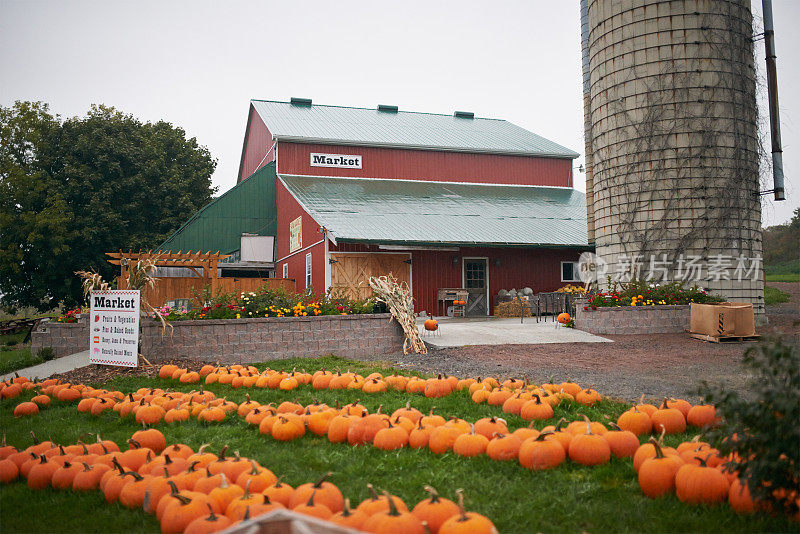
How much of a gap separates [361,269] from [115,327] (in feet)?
31.8

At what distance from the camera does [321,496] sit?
2.83m

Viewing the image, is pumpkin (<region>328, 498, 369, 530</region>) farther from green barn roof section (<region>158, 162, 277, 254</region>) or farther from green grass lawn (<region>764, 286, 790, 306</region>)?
green barn roof section (<region>158, 162, 277, 254</region>)

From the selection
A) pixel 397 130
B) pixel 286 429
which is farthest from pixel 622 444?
pixel 397 130

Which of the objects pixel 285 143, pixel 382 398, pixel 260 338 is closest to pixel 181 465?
pixel 382 398

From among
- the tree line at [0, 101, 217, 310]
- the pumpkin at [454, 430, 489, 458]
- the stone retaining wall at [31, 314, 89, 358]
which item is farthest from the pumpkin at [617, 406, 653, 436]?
the tree line at [0, 101, 217, 310]

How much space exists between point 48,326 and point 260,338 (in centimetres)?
486

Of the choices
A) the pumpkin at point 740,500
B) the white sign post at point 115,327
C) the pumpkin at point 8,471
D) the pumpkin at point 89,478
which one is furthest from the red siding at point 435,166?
the pumpkin at point 740,500

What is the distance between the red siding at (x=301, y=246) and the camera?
18.1 m

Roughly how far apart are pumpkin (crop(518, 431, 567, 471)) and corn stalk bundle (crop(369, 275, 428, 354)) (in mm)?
6772

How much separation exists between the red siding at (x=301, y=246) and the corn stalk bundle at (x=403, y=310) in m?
6.06

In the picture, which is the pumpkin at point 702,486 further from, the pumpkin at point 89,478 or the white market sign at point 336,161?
the white market sign at point 336,161

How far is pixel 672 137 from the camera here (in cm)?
1345

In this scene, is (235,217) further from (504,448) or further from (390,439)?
(504,448)

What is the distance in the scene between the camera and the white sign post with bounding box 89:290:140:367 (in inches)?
356
